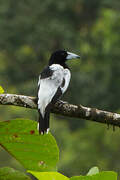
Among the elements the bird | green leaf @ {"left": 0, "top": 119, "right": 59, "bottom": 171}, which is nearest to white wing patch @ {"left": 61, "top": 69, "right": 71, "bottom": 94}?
the bird

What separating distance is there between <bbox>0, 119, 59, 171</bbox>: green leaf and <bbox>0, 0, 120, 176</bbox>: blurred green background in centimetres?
1683

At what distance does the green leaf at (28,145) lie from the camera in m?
1.51

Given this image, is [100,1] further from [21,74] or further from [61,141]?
[61,141]

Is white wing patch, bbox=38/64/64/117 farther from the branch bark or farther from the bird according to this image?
the branch bark

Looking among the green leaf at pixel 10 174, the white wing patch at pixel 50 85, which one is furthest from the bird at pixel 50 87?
the green leaf at pixel 10 174

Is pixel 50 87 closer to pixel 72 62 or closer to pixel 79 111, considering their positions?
pixel 79 111

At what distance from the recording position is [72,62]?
2922cm

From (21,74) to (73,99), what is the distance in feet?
16.3

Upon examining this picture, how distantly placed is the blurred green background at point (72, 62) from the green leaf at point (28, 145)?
55.2ft

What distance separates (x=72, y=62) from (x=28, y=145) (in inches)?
1091

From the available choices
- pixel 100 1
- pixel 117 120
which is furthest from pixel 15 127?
pixel 100 1

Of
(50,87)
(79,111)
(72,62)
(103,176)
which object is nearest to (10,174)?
(103,176)

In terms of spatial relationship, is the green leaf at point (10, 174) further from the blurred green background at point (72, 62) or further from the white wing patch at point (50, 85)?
the blurred green background at point (72, 62)

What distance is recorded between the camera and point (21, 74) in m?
29.9
